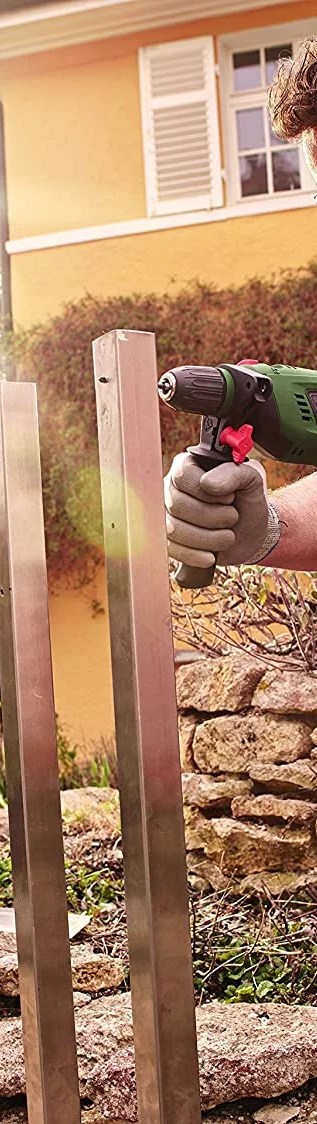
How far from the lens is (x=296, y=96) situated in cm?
243

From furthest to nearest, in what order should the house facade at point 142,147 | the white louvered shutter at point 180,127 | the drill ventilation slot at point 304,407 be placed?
the white louvered shutter at point 180,127 < the house facade at point 142,147 < the drill ventilation slot at point 304,407

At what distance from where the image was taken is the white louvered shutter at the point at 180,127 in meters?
7.02

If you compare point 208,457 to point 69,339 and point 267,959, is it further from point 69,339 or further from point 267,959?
point 69,339

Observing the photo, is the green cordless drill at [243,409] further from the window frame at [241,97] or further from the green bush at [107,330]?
the window frame at [241,97]

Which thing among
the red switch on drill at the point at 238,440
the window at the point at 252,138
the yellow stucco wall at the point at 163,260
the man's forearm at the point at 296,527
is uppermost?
the window at the point at 252,138

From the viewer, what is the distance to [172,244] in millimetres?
6992

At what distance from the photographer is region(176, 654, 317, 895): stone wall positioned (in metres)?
3.67

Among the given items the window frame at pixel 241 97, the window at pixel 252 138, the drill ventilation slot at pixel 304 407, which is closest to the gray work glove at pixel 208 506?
the drill ventilation slot at pixel 304 407

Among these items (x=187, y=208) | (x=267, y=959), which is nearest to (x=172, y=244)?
(x=187, y=208)

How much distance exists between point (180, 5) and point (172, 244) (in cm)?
139

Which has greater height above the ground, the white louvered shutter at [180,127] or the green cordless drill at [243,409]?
the white louvered shutter at [180,127]

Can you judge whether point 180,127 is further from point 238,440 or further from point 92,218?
point 238,440

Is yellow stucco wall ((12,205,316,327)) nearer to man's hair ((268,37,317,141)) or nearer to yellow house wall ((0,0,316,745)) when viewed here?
yellow house wall ((0,0,316,745))

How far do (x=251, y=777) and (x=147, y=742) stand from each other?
7.54 feet
